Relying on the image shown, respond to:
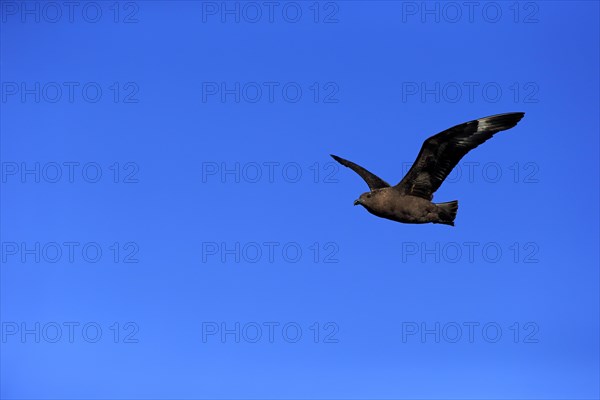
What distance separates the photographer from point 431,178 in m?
17.9

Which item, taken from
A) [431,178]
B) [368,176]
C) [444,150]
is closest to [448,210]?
[431,178]

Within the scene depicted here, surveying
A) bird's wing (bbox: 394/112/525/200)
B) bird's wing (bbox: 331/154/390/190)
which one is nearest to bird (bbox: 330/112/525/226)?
bird's wing (bbox: 394/112/525/200)

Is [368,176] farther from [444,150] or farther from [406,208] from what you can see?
[444,150]

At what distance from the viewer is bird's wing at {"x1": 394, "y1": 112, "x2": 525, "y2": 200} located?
1741 centimetres

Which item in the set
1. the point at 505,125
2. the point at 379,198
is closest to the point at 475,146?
the point at 505,125

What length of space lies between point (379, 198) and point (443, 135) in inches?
56.0

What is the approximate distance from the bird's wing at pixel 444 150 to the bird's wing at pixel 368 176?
475 millimetres

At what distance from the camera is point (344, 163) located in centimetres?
1922

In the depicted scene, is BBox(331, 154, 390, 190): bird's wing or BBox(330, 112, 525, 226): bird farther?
BBox(331, 154, 390, 190): bird's wing

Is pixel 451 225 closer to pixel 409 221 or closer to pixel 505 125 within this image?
pixel 409 221

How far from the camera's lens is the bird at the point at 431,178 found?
1744cm

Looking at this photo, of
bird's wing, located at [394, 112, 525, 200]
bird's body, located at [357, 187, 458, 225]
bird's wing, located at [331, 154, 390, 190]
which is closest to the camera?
bird's wing, located at [394, 112, 525, 200]

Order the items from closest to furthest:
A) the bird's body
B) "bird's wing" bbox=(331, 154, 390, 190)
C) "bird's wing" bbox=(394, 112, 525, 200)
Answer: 1. "bird's wing" bbox=(394, 112, 525, 200)
2. the bird's body
3. "bird's wing" bbox=(331, 154, 390, 190)

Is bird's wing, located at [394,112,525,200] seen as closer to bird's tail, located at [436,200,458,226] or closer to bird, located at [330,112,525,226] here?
bird, located at [330,112,525,226]
